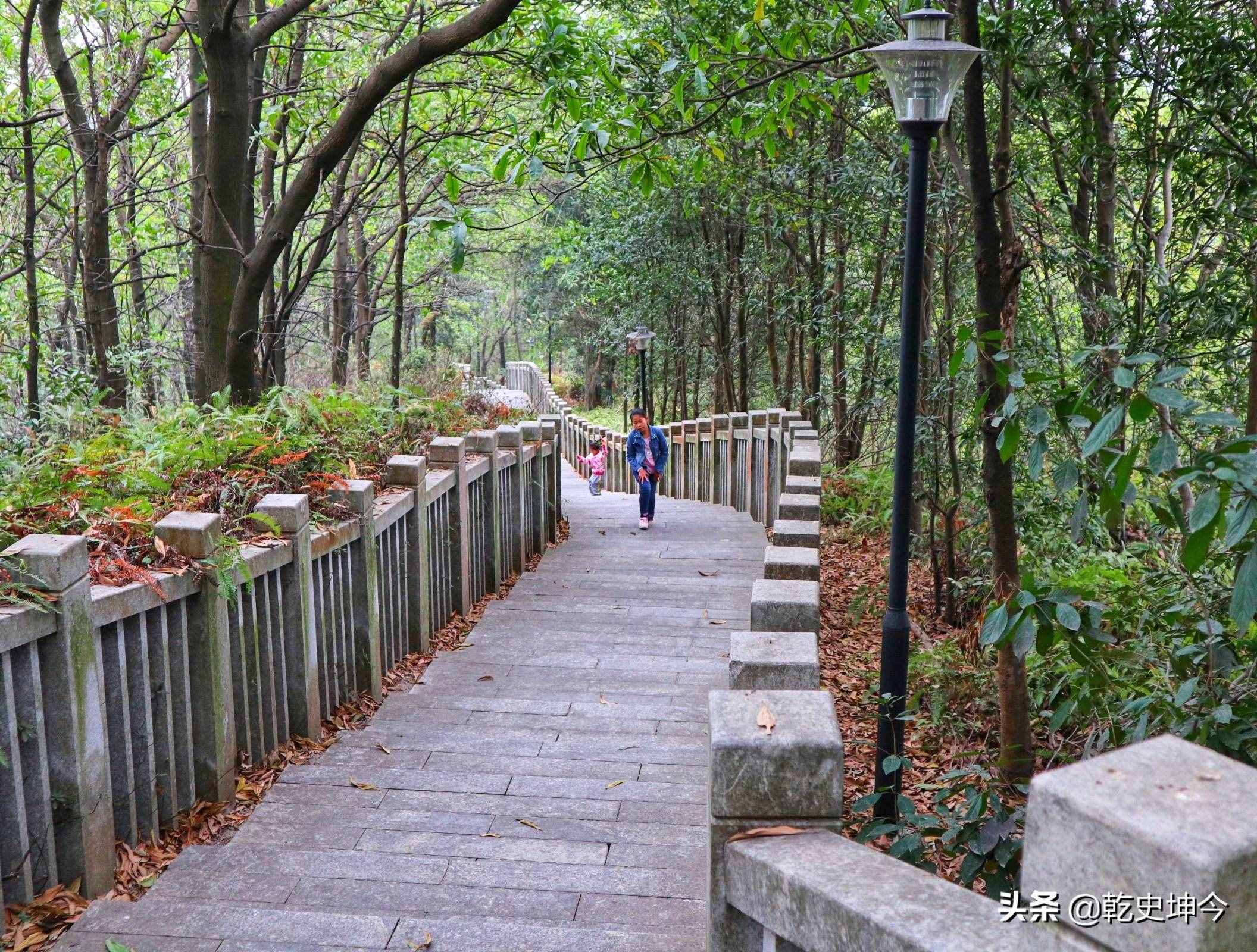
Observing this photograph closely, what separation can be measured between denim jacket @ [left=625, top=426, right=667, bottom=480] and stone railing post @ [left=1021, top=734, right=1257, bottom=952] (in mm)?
11787

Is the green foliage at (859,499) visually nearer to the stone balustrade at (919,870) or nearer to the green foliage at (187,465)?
the green foliage at (187,465)

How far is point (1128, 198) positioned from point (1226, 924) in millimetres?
7779

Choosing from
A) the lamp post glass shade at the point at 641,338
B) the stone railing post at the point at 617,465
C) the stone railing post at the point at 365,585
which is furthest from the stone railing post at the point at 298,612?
the stone railing post at the point at 617,465

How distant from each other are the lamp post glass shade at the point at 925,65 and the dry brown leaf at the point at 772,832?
317 centimetres

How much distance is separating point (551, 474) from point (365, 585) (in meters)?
6.12

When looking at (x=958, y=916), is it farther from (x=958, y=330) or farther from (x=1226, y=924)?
(x=958, y=330)

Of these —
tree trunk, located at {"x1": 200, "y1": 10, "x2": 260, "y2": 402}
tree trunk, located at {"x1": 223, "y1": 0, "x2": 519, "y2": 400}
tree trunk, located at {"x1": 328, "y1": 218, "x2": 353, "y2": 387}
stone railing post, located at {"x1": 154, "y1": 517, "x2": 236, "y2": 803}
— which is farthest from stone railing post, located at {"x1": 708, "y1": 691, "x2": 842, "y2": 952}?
tree trunk, located at {"x1": 328, "y1": 218, "x2": 353, "y2": 387}

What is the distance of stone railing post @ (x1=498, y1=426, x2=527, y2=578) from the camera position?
9.52 m

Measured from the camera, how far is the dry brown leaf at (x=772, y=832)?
7.45ft

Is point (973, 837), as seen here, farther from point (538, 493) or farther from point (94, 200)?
point (94, 200)

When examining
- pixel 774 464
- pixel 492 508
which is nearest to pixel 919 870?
pixel 492 508

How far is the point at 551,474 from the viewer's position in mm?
12031

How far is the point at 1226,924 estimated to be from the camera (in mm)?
1237

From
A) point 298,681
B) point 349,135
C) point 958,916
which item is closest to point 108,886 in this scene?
point 298,681
